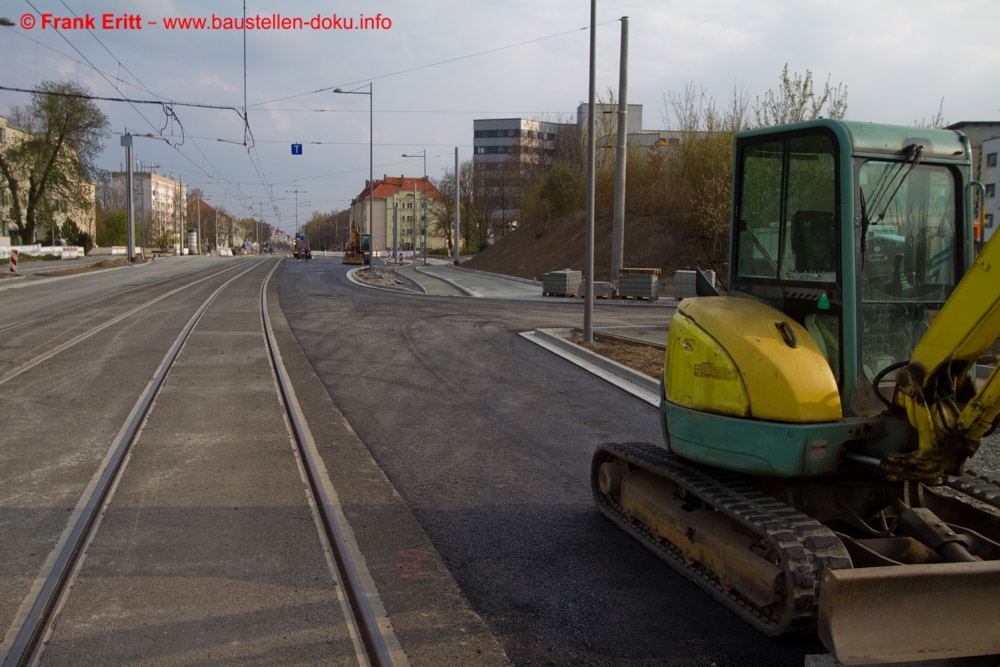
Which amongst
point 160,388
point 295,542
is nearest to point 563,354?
point 160,388

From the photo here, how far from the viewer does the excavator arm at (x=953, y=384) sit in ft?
11.3

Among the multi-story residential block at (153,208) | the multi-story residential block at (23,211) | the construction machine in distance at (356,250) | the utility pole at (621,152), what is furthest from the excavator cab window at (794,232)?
the multi-story residential block at (153,208)

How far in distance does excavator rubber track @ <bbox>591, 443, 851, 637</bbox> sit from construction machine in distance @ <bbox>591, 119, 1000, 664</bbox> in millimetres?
11

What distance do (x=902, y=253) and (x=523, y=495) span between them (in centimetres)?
343

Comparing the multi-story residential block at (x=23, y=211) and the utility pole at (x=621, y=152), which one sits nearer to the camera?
the utility pole at (x=621, y=152)

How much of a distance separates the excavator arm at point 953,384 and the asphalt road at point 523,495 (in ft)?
3.90

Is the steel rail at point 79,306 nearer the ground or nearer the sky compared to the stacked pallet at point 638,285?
nearer the ground

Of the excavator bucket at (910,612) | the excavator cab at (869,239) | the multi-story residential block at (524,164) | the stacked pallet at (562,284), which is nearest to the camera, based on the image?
the excavator bucket at (910,612)

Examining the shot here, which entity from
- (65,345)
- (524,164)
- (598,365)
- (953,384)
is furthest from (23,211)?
(953,384)

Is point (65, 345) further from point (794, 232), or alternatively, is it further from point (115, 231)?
point (115, 231)

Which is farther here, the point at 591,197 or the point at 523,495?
the point at 591,197

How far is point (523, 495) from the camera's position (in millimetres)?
6492

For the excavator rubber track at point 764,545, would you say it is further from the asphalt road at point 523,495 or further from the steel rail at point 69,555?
the steel rail at point 69,555

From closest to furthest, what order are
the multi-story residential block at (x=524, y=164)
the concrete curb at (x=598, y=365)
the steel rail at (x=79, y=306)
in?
1. the concrete curb at (x=598, y=365)
2. the steel rail at (x=79, y=306)
3. the multi-story residential block at (x=524, y=164)
